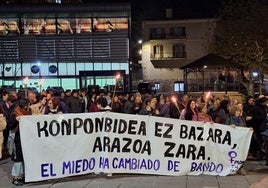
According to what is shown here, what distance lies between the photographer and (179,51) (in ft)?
223

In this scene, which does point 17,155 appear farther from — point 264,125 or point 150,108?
point 264,125

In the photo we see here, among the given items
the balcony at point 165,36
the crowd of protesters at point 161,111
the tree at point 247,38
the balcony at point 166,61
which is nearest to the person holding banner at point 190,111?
the crowd of protesters at point 161,111

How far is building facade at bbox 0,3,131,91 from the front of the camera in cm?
4712

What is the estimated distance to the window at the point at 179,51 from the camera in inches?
2655

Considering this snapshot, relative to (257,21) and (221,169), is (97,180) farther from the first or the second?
(257,21)

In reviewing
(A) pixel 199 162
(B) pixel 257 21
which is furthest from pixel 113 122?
(B) pixel 257 21

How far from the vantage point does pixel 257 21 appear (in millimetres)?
40188

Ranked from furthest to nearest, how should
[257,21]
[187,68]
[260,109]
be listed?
[257,21], [187,68], [260,109]

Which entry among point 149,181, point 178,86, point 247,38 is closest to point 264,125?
point 149,181

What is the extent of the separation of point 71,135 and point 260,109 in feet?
20.4

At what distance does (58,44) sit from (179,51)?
81.0 ft

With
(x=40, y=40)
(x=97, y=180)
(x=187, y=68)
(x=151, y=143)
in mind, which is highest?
(x=40, y=40)

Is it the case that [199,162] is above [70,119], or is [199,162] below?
below

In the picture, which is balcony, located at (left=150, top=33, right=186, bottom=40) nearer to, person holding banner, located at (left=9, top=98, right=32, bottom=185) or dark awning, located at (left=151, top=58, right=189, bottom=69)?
dark awning, located at (left=151, top=58, right=189, bottom=69)
